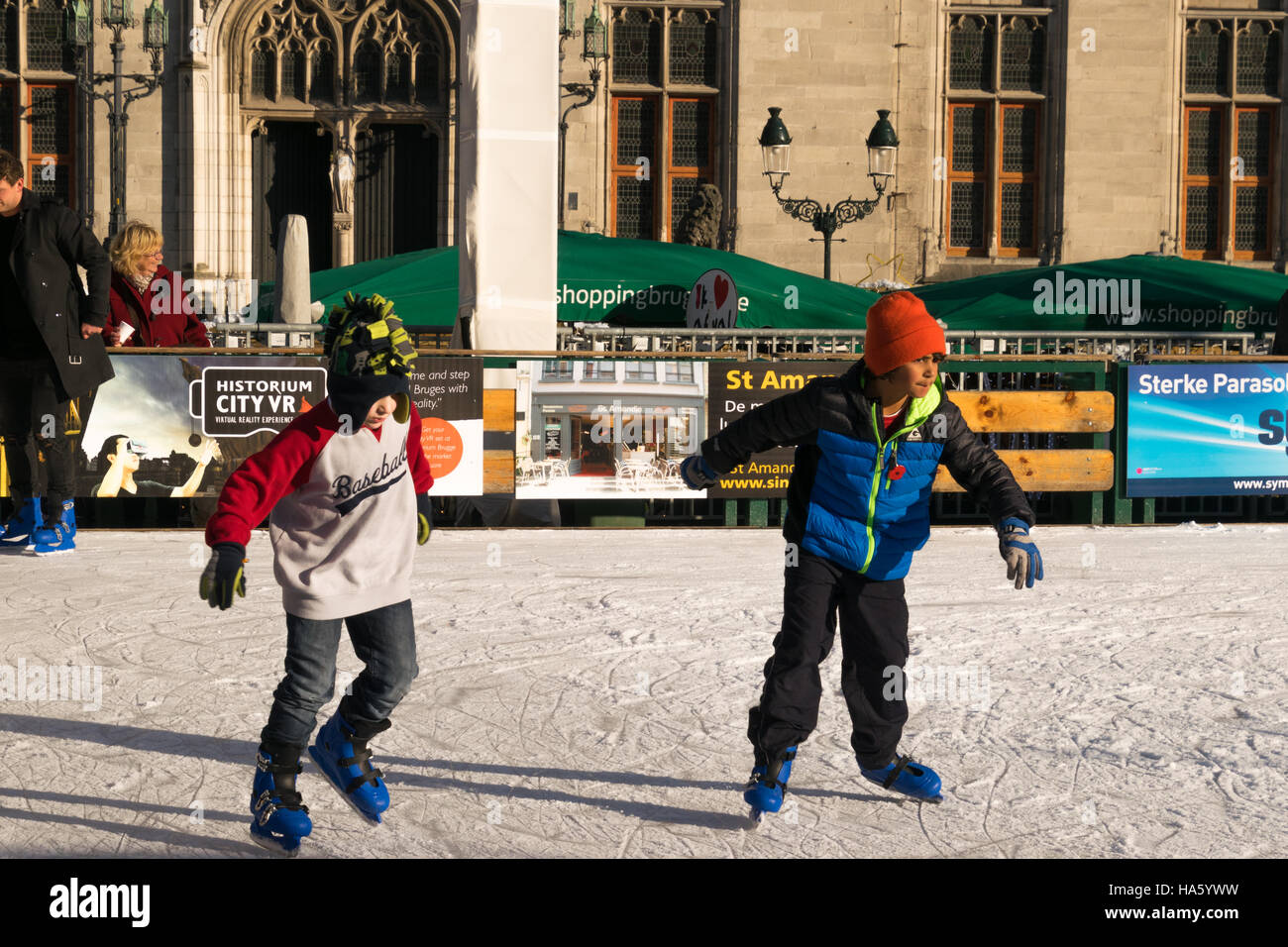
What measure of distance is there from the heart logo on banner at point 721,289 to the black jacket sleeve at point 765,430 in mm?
9053

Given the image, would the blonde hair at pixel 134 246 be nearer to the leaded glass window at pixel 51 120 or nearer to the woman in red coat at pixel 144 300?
the woman in red coat at pixel 144 300

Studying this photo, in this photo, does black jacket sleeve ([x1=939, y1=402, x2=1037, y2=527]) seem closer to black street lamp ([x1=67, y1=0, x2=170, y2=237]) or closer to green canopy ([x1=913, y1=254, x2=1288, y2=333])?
green canopy ([x1=913, y1=254, x2=1288, y2=333])

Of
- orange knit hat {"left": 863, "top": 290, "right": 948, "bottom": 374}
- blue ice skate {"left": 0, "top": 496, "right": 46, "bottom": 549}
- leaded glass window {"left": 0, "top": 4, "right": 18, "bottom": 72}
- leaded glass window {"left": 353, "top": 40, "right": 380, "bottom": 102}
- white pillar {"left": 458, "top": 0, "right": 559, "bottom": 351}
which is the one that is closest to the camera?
orange knit hat {"left": 863, "top": 290, "right": 948, "bottom": 374}

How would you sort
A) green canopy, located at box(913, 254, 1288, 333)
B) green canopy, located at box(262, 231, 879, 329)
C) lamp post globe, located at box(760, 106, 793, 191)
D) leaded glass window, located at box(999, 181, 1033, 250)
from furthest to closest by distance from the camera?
1. leaded glass window, located at box(999, 181, 1033, 250)
2. lamp post globe, located at box(760, 106, 793, 191)
3. green canopy, located at box(913, 254, 1288, 333)
4. green canopy, located at box(262, 231, 879, 329)

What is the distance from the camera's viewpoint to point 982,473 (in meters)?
4.66

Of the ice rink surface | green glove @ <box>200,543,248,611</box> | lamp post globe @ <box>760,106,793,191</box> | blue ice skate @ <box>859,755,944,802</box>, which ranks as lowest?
the ice rink surface

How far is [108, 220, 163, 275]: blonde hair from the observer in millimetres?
10203

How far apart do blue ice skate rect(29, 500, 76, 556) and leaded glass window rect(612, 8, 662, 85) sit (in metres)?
16.8

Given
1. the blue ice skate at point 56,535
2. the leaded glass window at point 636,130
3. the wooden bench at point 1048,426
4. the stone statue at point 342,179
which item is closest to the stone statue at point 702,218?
the leaded glass window at point 636,130

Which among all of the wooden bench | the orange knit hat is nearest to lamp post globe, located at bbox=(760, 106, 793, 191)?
the wooden bench

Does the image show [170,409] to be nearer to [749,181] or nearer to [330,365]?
[330,365]

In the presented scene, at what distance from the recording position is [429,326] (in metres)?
14.2

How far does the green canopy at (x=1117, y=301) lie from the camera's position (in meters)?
15.6

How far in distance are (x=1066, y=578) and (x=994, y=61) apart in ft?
58.5
